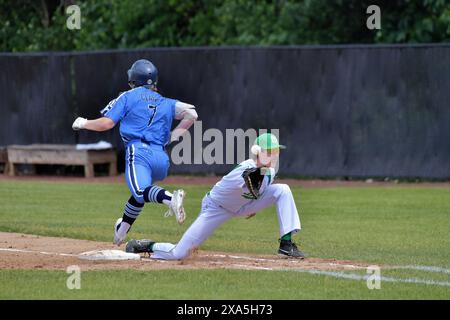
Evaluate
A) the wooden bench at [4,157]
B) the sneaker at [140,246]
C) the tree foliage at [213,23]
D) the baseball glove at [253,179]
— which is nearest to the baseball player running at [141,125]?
the sneaker at [140,246]

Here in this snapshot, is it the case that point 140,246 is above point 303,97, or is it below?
below

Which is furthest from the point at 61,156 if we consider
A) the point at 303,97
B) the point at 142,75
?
the point at 142,75

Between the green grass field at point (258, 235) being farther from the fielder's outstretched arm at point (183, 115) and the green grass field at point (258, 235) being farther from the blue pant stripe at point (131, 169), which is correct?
the fielder's outstretched arm at point (183, 115)

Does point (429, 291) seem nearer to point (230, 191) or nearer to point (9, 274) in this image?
point (230, 191)

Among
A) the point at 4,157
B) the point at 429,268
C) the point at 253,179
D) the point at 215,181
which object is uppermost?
the point at 253,179

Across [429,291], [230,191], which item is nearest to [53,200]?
[230,191]

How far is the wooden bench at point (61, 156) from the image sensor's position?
2338cm

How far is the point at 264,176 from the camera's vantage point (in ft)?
35.2

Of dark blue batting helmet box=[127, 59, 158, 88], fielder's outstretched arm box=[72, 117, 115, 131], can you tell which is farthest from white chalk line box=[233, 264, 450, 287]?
dark blue batting helmet box=[127, 59, 158, 88]

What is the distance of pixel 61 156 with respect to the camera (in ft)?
77.2

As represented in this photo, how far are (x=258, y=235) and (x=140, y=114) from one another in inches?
137

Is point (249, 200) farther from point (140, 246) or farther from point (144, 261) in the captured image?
point (140, 246)

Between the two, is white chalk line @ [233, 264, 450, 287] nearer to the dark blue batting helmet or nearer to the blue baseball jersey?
the blue baseball jersey

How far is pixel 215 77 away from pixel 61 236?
9.71 m
